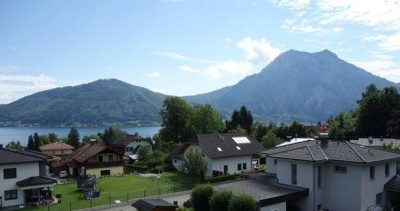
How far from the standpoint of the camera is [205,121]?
252 ft

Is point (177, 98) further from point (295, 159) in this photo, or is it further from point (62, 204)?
point (295, 159)

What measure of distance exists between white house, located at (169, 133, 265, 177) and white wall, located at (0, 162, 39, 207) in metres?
18.5

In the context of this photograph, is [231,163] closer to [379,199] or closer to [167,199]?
[167,199]

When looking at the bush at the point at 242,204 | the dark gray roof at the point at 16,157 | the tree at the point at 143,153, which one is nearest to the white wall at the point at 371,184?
the bush at the point at 242,204

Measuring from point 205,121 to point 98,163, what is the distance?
30171mm

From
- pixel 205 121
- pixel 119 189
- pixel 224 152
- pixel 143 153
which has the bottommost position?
pixel 119 189

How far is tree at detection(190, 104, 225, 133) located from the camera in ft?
252

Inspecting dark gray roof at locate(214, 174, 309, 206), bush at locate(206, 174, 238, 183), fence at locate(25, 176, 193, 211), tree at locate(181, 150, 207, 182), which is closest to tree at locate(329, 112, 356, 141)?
bush at locate(206, 174, 238, 183)

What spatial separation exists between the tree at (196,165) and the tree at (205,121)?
103 ft

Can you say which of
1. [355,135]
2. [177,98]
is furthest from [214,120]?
[355,135]

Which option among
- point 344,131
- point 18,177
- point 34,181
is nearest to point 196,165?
point 34,181

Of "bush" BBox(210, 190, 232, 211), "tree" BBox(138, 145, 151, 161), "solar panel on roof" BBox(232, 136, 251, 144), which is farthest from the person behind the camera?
"tree" BBox(138, 145, 151, 161)

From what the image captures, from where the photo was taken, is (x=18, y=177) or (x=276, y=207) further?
(x=18, y=177)

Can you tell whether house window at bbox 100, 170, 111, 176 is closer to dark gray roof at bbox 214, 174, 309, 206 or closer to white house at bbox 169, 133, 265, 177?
white house at bbox 169, 133, 265, 177
